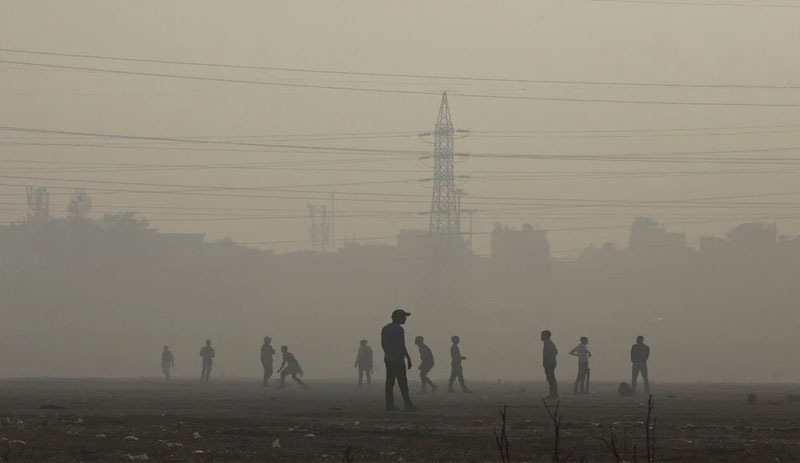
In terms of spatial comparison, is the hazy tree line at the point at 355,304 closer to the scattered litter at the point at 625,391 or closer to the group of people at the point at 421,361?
the group of people at the point at 421,361

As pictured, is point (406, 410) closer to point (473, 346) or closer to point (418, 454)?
point (418, 454)

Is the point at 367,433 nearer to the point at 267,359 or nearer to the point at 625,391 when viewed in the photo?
the point at 625,391

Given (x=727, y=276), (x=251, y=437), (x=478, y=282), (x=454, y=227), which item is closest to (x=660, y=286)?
(x=727, y=276)

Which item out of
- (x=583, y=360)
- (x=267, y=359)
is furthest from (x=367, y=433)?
(x=267, y=359)

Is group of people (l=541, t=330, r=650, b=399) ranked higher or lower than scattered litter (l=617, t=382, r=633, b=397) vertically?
higher

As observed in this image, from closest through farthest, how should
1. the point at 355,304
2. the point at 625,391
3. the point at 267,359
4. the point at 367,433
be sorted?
the point at 367,433 → the point at 625,391 → the point at 267,359 → the point at 355,304

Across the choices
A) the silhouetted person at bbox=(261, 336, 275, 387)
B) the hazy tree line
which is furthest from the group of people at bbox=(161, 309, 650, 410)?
the hazy tree line

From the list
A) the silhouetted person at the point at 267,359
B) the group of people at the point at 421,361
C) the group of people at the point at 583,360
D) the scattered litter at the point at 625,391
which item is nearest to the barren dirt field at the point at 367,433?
the group of people at the point at 421,361

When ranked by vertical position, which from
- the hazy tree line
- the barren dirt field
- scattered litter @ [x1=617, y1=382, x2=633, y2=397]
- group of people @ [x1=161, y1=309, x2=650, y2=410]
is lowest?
the barren dirt field

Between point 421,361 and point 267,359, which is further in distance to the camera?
point 267,359

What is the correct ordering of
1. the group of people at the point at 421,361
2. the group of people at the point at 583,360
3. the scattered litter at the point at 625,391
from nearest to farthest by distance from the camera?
the group of people at the point at 421,361 → the group of people at the point at 583,360 → the scattered litter at the point at 625,391

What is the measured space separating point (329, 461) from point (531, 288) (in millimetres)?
124551

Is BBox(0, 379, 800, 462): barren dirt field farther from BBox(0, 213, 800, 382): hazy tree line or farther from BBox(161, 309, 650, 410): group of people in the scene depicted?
BBox(0, 213, 800, 382): hazy tree line

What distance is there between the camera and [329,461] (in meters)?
13.1
